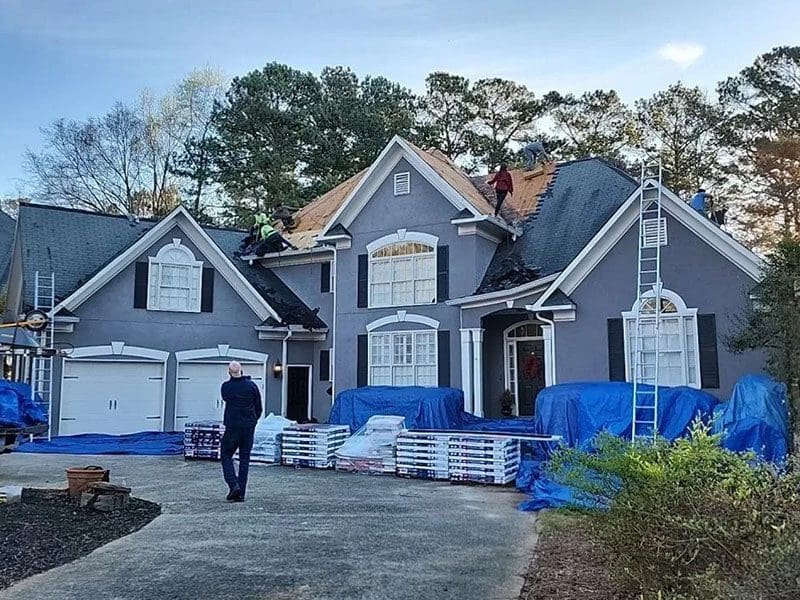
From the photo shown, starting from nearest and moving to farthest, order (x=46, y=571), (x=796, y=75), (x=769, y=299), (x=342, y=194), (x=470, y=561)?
1. (x=46, y=571)
2. (x=470, y=561)
3. (x=769, y=299)
4. (x=342, y=194)
5. (x=796, y=75)

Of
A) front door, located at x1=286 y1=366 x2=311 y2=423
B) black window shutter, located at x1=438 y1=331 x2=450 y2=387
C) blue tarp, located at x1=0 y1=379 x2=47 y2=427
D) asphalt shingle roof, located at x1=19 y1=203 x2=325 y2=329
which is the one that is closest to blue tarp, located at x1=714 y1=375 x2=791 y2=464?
black window shutter, located at x1=438 y1=331 x2=450 y2=387

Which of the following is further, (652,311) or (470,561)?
(652,311)

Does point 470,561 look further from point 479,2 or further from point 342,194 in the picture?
point 342,194

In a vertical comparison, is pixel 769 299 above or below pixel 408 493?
above

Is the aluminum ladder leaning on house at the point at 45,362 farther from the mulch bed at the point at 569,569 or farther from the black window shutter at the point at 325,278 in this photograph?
the mulch bed at the point at 569,569

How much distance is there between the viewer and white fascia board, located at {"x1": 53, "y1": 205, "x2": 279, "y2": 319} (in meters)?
15.3

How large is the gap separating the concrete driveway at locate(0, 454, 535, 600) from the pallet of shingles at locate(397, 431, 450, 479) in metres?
0.54

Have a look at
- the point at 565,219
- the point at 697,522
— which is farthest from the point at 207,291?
the point at 697,522

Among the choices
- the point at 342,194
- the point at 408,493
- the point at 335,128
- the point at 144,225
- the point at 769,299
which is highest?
the point at 335,128

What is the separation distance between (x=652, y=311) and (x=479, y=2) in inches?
249

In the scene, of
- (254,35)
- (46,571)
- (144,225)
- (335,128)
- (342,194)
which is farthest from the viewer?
(335,128)

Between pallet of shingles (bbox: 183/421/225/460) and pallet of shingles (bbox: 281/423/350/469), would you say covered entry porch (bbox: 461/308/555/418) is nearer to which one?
pallet of shingles (bbox: 281/423/350/469)

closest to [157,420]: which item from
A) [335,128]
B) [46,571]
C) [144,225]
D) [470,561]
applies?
[144,225]

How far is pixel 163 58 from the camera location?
52.0ft
